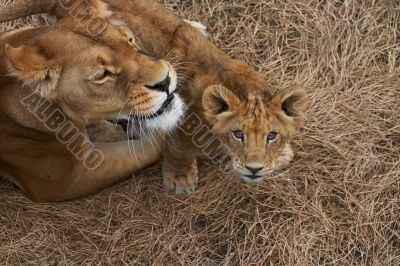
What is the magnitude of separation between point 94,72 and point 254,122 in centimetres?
71

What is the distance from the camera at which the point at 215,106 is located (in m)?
2.73

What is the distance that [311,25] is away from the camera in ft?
12.0

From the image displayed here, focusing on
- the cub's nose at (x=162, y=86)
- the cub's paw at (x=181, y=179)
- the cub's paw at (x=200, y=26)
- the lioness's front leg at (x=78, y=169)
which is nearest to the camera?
the cub's nose at (x=162, y=86)

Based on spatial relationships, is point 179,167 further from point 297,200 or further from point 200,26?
point 200,26

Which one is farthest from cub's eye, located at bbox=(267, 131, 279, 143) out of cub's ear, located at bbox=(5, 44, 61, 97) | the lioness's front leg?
cub's ear, located at bbox=(5, 44, 61, 97)

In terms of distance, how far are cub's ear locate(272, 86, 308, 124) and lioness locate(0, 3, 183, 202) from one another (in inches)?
18.5

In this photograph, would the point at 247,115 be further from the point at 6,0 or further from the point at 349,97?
the point at 6,0

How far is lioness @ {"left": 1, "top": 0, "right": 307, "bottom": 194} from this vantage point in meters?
2.65

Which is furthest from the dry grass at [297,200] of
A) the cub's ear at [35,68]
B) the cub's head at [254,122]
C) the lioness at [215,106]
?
the cub's ear at [35,68]

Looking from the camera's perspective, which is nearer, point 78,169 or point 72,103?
point 72,103

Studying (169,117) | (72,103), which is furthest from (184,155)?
(72,103)

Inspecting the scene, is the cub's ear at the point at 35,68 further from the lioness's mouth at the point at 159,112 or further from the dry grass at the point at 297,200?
the dry grass at the point at 297,200

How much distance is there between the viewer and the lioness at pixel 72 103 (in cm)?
251

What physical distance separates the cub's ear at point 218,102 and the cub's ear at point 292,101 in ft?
0.60
